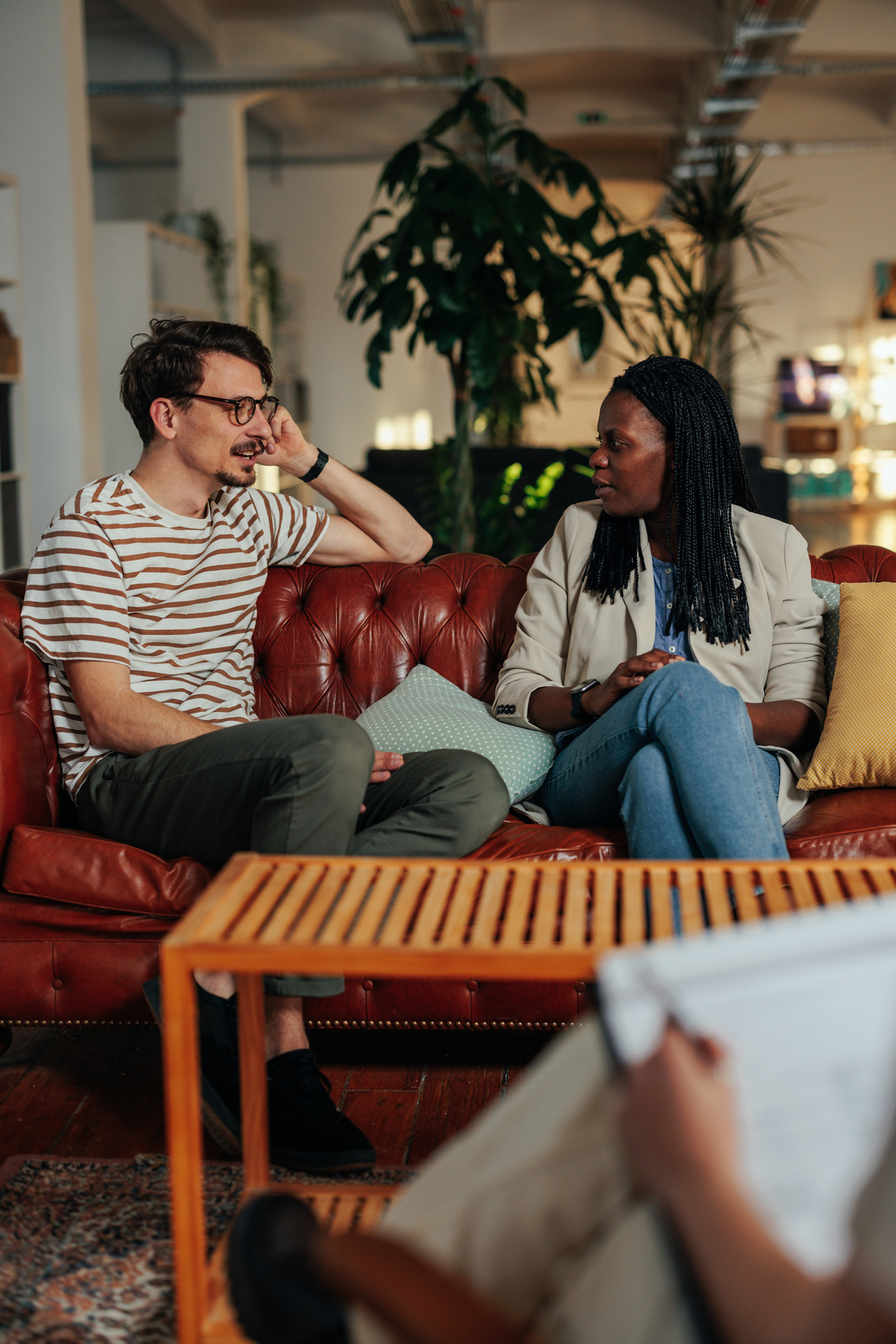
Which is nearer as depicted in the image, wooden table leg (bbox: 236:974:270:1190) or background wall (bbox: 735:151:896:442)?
wooden table leg (bbox: 236:974:270:1190)

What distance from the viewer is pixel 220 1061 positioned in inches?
63.9

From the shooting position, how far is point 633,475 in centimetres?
→ 212

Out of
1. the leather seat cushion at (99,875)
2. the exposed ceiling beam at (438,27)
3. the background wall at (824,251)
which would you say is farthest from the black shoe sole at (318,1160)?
the background wall at (824,251)

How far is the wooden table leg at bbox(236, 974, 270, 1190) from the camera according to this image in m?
1.46

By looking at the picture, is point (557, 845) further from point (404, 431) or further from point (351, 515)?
point (404, 431)

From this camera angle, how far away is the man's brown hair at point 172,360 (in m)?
2.04

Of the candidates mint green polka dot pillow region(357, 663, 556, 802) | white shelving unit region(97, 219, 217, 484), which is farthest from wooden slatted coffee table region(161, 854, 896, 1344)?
white shelving unit region(97, 219, 217, 484)

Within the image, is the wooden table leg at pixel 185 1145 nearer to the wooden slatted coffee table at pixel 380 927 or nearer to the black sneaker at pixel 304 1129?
the wooden slatted coffee table at pixel 380 927

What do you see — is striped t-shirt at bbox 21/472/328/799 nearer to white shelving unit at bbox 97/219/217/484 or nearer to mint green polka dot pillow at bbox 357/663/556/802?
mint green polka dot pillow at bbox 357/663/556/802

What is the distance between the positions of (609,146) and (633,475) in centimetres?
1057

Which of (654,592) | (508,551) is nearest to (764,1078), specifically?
(654,592)

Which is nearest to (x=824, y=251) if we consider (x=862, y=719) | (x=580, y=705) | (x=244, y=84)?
(x=244, y=84)

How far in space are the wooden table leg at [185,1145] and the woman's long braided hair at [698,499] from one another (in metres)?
1.22

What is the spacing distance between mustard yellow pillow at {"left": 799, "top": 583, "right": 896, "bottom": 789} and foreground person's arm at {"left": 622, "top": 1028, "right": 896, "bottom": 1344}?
4.67ft
